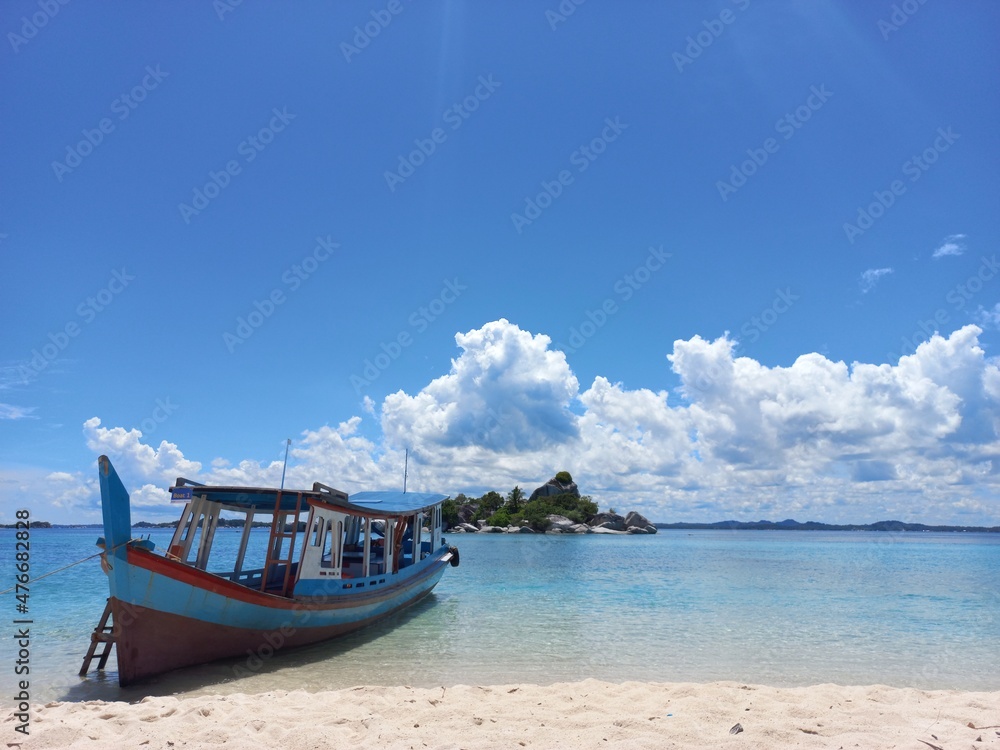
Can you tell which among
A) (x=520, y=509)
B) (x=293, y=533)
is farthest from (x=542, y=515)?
(x=293, y=533)

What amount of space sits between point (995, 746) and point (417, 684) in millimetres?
8419

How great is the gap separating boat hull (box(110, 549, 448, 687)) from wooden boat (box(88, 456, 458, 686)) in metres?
0.02

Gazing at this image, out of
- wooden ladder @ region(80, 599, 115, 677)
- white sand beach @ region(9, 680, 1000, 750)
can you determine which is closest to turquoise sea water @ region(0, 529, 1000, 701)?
wooden ladder @ region(80, 599, 115, 677)

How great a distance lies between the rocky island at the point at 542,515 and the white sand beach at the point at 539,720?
318 ft

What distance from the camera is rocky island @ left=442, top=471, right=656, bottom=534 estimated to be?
111 metres

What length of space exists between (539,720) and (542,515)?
108 meters

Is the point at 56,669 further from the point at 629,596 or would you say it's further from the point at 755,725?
the point at 629,596

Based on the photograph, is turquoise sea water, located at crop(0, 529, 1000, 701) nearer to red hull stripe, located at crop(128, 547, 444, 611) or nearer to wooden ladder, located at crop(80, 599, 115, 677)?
wooden ladder, located at crop(80, 599, 115, 677)

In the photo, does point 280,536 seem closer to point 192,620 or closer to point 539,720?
point 192,620

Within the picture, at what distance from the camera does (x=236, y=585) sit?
461 inches

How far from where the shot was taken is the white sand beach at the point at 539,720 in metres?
6.70

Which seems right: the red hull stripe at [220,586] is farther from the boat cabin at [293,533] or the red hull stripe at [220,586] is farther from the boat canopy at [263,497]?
the boat canopy at [263,497]

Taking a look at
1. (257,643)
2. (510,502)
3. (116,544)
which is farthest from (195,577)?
(510,502)

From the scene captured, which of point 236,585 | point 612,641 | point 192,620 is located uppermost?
point 236,585
